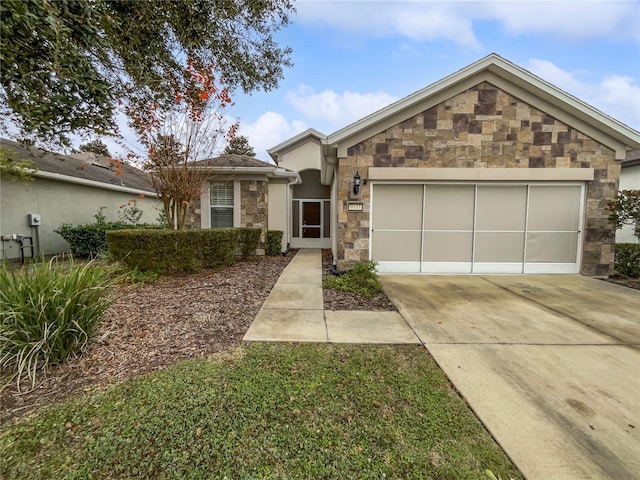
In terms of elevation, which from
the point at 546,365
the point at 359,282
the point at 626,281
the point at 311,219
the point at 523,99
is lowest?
the point at 546,365

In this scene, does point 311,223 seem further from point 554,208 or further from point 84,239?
point 554,208

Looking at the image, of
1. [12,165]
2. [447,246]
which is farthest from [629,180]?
[12,165]

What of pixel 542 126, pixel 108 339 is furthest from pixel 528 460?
pixel 542 126

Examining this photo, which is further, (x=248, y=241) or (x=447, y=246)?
(x=248, y=241)

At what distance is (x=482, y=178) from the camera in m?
7.46

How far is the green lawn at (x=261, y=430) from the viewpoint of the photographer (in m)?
1.92

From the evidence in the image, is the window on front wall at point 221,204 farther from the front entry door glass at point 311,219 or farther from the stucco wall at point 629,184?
the stucco wall at point 629,184

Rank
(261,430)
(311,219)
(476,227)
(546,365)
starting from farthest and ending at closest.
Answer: (311,219), (476,227), (546,365), (261,430)

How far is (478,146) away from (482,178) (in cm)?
84

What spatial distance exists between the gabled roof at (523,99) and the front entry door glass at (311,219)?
6.42m

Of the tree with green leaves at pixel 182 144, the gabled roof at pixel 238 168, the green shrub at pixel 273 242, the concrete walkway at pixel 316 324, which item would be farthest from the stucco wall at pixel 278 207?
the concrete walkway at pixel 316 324

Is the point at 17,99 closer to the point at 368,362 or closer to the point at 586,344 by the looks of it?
the point at 368,362

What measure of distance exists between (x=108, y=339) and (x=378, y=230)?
6.18 m

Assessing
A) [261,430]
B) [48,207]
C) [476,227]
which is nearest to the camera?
[261,430]
